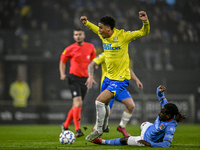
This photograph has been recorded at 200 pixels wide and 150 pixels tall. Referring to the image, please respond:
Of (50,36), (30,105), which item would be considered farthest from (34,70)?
(30,105)

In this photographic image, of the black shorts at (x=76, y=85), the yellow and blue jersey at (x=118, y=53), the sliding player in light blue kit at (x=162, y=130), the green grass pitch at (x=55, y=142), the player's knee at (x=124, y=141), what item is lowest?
the green grass pitch at (x=55, y=142)

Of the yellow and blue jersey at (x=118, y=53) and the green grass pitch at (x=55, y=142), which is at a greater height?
the yellow and blue jersey at (x=118, y=53)

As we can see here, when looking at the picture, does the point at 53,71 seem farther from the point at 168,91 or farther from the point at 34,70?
the point at 168,91

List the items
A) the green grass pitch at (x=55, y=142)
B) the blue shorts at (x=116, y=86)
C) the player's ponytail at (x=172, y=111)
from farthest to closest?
the blue shorts at (x=116, y=86) → the green grass pitch at (x=55, y=142) → the player's ponytail at (x=172, y=111)

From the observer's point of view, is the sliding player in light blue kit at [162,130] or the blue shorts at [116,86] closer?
the sliding player in light blue kit at [162,130]

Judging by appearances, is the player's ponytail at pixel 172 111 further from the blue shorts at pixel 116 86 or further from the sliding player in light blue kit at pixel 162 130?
the blue shorts at pixel 116 86

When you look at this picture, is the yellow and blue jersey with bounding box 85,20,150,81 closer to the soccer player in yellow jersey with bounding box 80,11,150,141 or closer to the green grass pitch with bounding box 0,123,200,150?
the soccer player in yellow jersey with bounding box 80,11,150,141

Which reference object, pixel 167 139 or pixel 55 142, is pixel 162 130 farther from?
pixel 55 142

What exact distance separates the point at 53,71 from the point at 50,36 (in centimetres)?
174

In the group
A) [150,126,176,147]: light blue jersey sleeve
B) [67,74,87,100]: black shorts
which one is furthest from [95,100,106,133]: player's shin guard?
[67,74,87,100]: black shorts

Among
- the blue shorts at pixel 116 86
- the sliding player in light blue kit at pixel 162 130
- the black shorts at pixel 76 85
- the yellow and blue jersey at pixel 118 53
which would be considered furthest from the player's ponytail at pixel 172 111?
the black shorts at pixel 76 85

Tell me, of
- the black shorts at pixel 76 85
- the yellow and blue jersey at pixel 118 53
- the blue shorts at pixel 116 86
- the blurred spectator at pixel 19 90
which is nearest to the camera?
the blue shorts at pixel 116 86

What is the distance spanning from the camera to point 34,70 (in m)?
16.5

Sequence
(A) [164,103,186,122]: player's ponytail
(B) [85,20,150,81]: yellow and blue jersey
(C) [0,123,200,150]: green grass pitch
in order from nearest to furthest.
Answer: (A) [164,103,186,122]: player's ponytail < (C) [0,123,200,150]: green grass pitch < (B) [85,20,150,81]: yellow and blue jersey
